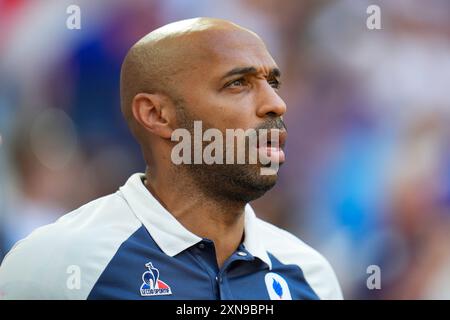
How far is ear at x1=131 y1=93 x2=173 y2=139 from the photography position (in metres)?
2.24

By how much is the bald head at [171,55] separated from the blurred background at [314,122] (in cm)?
117

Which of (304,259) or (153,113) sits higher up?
(153,113)

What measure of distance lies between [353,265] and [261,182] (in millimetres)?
1812

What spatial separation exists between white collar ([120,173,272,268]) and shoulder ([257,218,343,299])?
0.16 meters

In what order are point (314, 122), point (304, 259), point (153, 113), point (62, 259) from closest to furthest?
point (62, 259) < point (153, 113) < point (304, 259) < point (314, 122)

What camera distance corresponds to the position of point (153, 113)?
2260 millimetres

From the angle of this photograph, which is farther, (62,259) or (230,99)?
(230,99)

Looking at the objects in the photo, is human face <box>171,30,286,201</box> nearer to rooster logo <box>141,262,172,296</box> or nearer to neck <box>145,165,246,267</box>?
neck <box>145,165,246,267</box>

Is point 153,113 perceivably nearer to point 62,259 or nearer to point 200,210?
point 200,210

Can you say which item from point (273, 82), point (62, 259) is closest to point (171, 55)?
point (273, 82)

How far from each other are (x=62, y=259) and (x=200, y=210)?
468 millimetres

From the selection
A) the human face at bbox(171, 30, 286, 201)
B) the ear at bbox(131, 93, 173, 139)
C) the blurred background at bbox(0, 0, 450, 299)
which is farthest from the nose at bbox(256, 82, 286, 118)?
the blurred background at bbox(0, 0, 450, 299)
